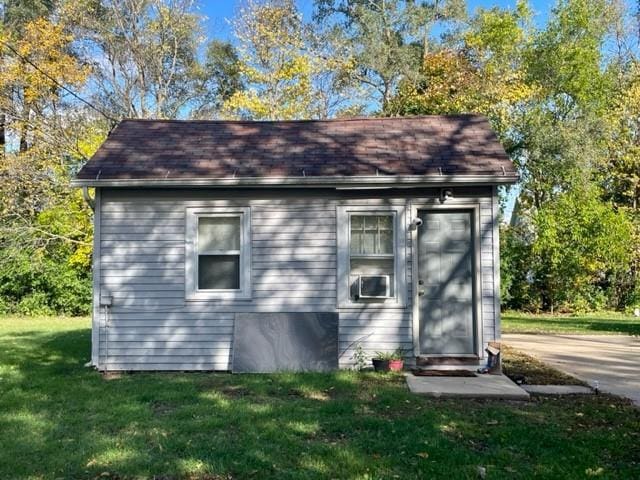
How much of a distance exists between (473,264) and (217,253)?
3.56 metres

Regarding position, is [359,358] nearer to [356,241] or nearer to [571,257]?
[356,241]

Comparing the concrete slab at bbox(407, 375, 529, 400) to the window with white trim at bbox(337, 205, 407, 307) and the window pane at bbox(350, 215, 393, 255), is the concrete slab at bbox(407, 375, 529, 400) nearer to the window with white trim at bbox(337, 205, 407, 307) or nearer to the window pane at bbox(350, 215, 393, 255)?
the window with white trim at bbox(337, 205, 407, 307)

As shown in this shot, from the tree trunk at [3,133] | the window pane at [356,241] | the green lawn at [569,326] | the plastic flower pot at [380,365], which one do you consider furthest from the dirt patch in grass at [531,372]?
the tree trunk at [3,133]

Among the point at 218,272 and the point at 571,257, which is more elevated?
the point at 571,257

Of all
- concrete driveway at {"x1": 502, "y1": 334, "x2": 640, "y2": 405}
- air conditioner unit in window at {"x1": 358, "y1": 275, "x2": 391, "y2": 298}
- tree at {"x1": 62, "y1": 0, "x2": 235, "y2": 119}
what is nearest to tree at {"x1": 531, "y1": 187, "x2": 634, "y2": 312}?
concrete driveway at {"x1": 502, "y1": 334, "x2": 640, "y2": 405}

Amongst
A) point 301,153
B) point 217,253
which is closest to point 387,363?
point 217,253

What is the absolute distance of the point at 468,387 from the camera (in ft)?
21.5

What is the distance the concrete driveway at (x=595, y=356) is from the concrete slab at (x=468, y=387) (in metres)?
1.15

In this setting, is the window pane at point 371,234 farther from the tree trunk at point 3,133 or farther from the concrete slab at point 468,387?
the tree trunk at point 3,133

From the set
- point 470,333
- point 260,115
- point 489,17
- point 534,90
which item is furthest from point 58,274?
point 489,17

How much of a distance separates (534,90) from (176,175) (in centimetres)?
1676

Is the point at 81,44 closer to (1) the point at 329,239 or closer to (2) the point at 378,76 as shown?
(2) the point at 378,76

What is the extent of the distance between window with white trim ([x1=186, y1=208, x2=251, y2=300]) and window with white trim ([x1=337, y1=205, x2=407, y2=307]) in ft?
4.42

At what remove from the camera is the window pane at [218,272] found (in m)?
8.07
